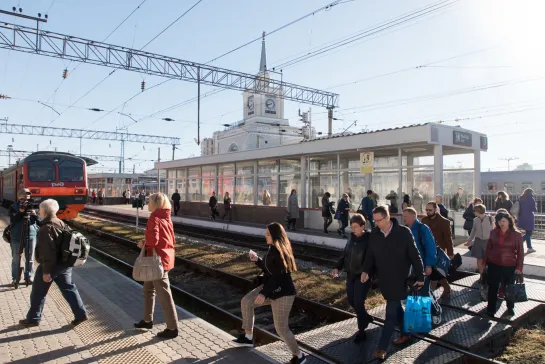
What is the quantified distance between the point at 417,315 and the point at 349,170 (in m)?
11.6

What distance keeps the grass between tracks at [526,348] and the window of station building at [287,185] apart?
13305 mm

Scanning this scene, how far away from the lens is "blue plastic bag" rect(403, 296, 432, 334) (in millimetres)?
5293

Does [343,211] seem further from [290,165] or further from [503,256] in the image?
[503,256]

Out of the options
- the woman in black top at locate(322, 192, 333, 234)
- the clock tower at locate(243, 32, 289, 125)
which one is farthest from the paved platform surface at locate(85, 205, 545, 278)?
the clock tower at locate(243, 32, 289, 125)

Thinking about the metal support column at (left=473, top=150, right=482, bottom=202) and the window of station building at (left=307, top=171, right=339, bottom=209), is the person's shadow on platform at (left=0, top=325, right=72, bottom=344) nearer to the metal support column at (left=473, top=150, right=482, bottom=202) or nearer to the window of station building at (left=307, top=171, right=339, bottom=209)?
the window of station building at (left=307, top=171, right=339, bottom=209)

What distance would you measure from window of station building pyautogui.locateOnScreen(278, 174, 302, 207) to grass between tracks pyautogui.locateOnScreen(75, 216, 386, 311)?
534cm

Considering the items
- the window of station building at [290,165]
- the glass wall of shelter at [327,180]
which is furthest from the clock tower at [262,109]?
the window of station building at [290,165]

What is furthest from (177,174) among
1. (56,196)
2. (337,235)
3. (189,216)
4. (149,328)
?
(149,328)

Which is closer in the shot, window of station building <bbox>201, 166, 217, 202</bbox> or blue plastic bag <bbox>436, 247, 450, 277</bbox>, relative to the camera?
blue plastic bag <bbox>436, 247, 450, 277</bbox>

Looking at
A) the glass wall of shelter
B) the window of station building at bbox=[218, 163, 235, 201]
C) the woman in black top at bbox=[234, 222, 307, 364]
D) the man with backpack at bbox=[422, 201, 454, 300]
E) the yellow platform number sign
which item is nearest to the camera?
the woman in black top at bbox=[234, 222, 307, 364]

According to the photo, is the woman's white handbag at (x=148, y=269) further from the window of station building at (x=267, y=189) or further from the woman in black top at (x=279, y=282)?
the window of station building at (x=267, y=189)

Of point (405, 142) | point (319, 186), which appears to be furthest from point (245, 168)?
point (405, 142)

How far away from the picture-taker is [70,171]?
63.5 feet

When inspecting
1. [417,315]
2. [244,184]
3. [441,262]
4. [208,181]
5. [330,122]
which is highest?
[330,122]
